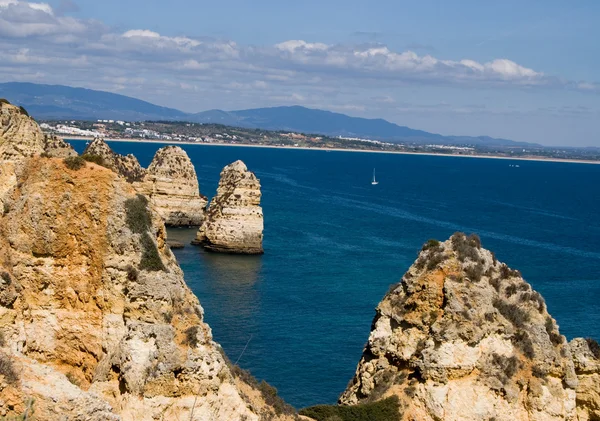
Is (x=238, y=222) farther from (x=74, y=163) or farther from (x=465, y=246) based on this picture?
(x=74, y=163)

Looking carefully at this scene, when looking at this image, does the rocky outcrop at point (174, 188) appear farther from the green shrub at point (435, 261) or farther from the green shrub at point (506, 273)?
the green shrub at point (506, 273)

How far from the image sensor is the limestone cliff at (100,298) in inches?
838

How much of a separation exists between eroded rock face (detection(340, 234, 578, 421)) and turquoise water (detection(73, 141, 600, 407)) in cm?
850

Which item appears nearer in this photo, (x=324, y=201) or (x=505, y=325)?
(x=505, y=325)

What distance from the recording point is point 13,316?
22.2m

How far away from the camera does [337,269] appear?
75438 mm

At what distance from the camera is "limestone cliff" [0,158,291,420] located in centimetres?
2128

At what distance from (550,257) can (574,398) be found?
64.6 metres

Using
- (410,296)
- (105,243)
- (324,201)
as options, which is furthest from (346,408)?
(324,201)

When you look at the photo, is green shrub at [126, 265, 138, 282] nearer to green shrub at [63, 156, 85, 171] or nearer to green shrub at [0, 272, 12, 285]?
green shrub at [0, 272, 12, 285]

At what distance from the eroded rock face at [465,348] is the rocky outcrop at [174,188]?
226ft

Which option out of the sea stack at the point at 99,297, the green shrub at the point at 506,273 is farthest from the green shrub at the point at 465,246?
the sea stack at the point at 99,297

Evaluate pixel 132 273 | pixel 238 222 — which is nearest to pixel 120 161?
pixel 238 222

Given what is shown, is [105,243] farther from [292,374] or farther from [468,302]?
[292,374]
